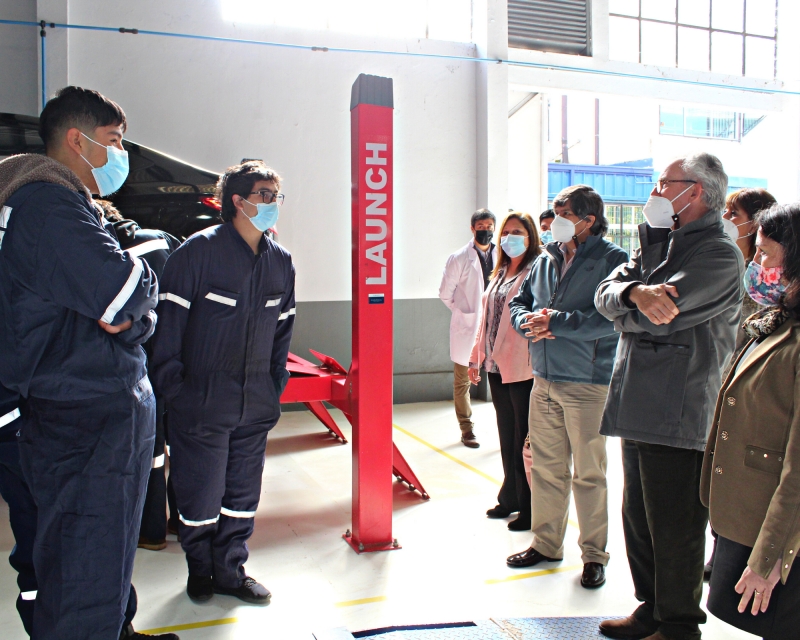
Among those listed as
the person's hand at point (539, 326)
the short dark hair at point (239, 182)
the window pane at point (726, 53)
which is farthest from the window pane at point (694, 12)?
the short dark hair at point (239, 182)

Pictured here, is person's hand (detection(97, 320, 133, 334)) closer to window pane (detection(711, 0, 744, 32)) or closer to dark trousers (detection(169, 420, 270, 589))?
dark trousers (detection(169, 420, 270, 589))

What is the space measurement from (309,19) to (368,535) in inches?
221

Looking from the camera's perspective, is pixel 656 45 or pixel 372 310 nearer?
pixel 372 310

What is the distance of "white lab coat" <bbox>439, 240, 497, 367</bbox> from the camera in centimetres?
557

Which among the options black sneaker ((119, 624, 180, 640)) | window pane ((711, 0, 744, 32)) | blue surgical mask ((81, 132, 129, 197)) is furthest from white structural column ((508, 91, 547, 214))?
black sneaker ((119, 624, 180, 640))

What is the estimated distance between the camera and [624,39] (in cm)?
827

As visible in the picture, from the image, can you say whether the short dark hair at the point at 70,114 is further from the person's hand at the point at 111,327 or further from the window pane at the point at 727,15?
the window pane at the point at 727,15

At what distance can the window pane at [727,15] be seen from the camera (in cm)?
887

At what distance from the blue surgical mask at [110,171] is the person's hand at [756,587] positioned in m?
2.05

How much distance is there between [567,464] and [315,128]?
4.86m

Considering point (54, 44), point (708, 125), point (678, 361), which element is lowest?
point (678, 361)

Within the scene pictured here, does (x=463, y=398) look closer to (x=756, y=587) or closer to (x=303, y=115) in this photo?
(x=303, y=115)

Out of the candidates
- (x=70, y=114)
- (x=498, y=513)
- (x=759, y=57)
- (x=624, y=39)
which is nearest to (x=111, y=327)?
(x=70, y=114)

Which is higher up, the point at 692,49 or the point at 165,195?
the point at 692,49
